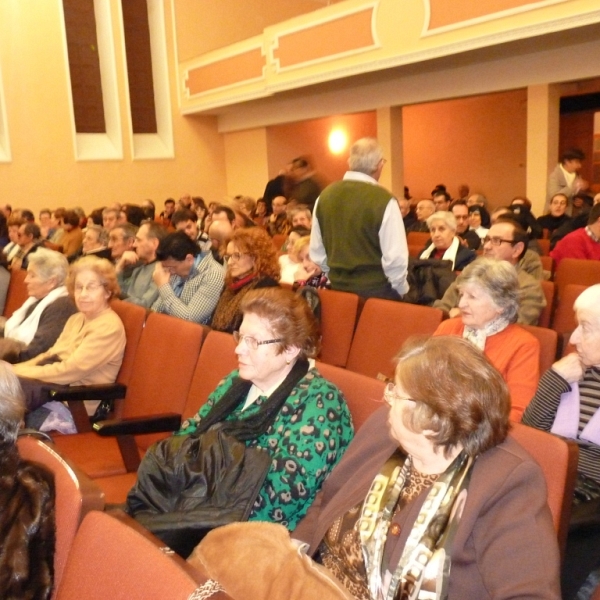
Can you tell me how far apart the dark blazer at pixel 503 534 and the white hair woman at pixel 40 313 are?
2.47 metres

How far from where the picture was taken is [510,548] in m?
1.18

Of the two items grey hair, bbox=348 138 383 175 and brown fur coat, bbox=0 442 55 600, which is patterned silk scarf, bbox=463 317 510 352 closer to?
grey hair, bbox=348 138 383 175

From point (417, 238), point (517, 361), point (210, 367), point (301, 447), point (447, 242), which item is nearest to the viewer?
point (301, 447)

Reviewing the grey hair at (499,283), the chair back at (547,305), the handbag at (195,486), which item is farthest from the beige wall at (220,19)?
the handbag at (195,486)

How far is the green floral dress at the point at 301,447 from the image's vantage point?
5.54 ft

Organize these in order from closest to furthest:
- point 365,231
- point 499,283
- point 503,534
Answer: point 503,534
point 499,283
point 365,231

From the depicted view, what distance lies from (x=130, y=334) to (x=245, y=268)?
0.64 metres

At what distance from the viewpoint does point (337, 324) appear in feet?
10.9

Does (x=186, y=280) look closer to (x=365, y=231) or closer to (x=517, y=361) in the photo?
(x=365, y=231)

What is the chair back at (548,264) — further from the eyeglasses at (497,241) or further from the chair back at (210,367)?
the chair back at (210,367)

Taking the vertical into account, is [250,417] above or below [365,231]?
below

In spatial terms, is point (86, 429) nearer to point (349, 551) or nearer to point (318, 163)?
point (349, 551)

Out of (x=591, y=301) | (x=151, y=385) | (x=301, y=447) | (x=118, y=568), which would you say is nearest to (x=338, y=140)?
(x=151, y=385)

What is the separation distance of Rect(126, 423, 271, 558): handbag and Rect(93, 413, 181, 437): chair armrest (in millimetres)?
437
